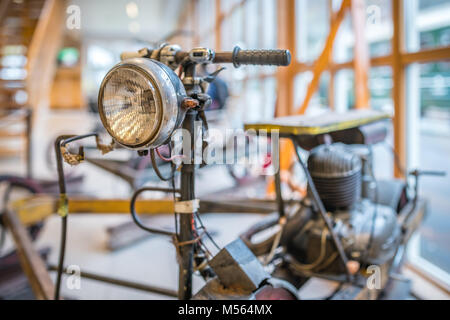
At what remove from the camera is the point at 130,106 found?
0.93 metres

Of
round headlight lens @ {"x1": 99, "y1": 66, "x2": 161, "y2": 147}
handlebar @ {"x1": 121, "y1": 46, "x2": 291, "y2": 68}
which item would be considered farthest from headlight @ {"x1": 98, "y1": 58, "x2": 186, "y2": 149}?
handlebar @ {"x1": 121, "y1": 46, "x2": 291, "y2": 68}

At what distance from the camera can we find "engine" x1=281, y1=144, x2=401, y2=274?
60.9 inches

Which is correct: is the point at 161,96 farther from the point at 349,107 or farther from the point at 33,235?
the point at 349,107

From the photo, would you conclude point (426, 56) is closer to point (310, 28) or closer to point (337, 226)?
point (337, 226)

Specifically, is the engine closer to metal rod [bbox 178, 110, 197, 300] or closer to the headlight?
metal rod [bbox 178, 110, 197, 300]

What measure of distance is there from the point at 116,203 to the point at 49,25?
4.99 m

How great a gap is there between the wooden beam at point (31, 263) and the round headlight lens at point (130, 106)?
3.01ft

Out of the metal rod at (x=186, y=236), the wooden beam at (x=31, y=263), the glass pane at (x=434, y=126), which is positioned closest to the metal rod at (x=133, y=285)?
the wooden beam at (x=31, y=263)

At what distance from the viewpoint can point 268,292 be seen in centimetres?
118

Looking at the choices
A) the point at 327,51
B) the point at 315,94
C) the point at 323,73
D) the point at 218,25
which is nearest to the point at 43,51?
the point at 218,25

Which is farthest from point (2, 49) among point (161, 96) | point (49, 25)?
point (161, 96)

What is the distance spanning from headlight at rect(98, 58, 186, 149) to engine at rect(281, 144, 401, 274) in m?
0.83

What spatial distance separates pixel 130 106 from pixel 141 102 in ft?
0.12

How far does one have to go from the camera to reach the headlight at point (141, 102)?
0.88m
